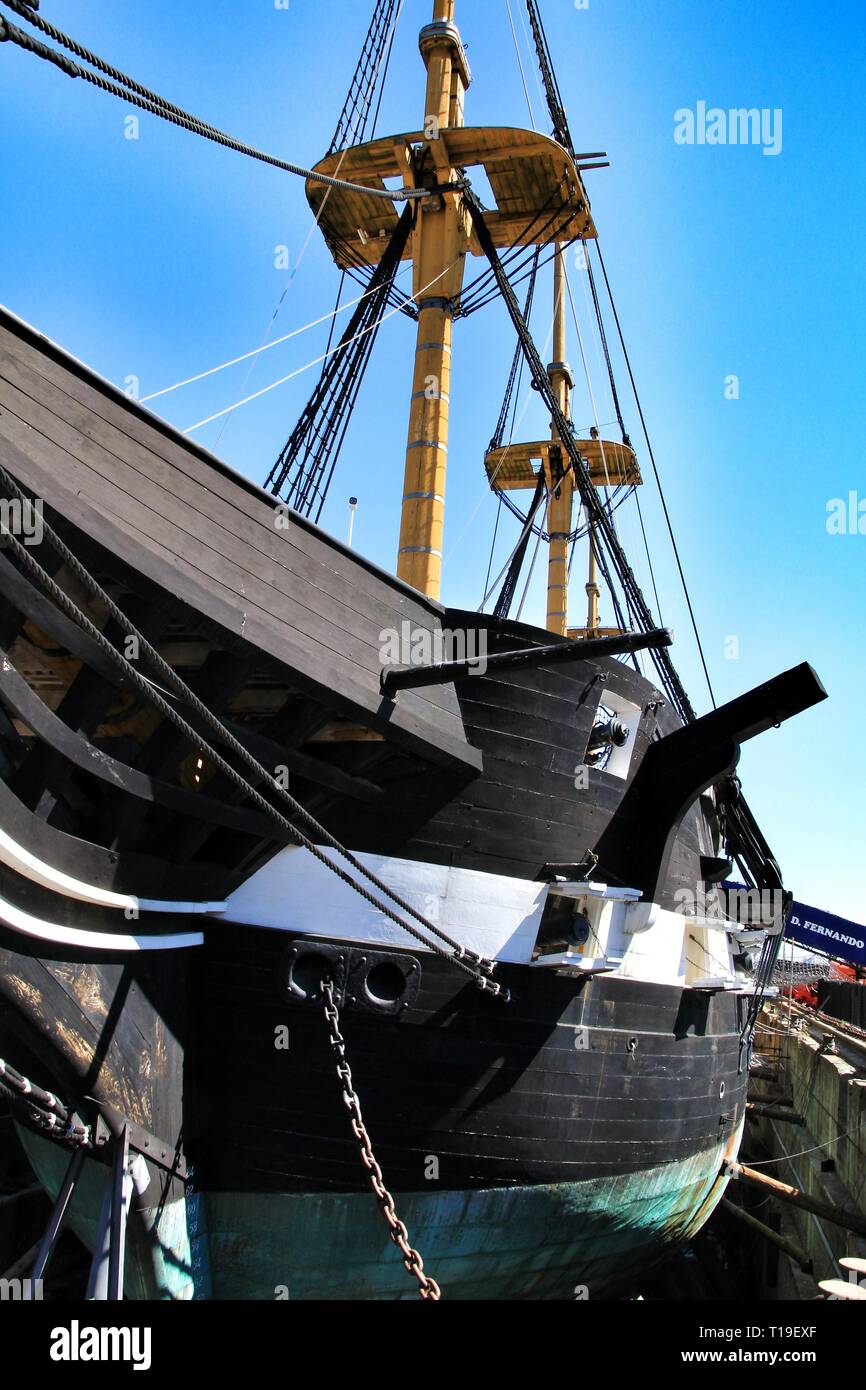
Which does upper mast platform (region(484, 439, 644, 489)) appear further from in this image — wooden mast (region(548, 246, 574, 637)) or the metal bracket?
the metal bracket

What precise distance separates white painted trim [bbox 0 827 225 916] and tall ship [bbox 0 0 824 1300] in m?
0.02

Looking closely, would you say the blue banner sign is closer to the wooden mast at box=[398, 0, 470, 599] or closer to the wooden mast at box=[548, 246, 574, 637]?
the wooden mast at box=[548, 246, 574, 637]

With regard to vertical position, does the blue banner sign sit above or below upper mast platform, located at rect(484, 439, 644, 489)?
below

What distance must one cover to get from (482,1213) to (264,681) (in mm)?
3902

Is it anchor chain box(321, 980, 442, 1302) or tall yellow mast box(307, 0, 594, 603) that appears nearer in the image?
anchor chain box(321, 980, 442, 1302)

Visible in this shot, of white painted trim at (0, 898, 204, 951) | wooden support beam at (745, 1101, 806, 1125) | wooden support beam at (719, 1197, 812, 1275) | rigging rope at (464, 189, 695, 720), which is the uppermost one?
rigging rope at (464, 189, 695, 720)

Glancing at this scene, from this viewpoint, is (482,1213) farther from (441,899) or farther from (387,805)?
(387,805)

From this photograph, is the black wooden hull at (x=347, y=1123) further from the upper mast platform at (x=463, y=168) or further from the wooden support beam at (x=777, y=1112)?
the upper mast platform at (x=463, y=168)

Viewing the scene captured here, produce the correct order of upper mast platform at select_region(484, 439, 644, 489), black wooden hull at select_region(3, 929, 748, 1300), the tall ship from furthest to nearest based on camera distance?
1. upper mast platform at select_region(484, 439, 644, 489)
2. black wooden hull at select_region(3, 929, 748, 1300)
3. the tall ship

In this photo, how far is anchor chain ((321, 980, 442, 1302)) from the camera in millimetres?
4090

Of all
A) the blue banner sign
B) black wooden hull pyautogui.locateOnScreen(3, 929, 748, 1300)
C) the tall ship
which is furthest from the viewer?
the blue banner sign

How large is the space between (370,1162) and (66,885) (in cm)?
222

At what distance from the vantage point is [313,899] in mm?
5766

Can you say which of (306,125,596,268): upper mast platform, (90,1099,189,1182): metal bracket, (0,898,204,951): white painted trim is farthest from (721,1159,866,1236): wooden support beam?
(306,125,596,268): upper mast platform
